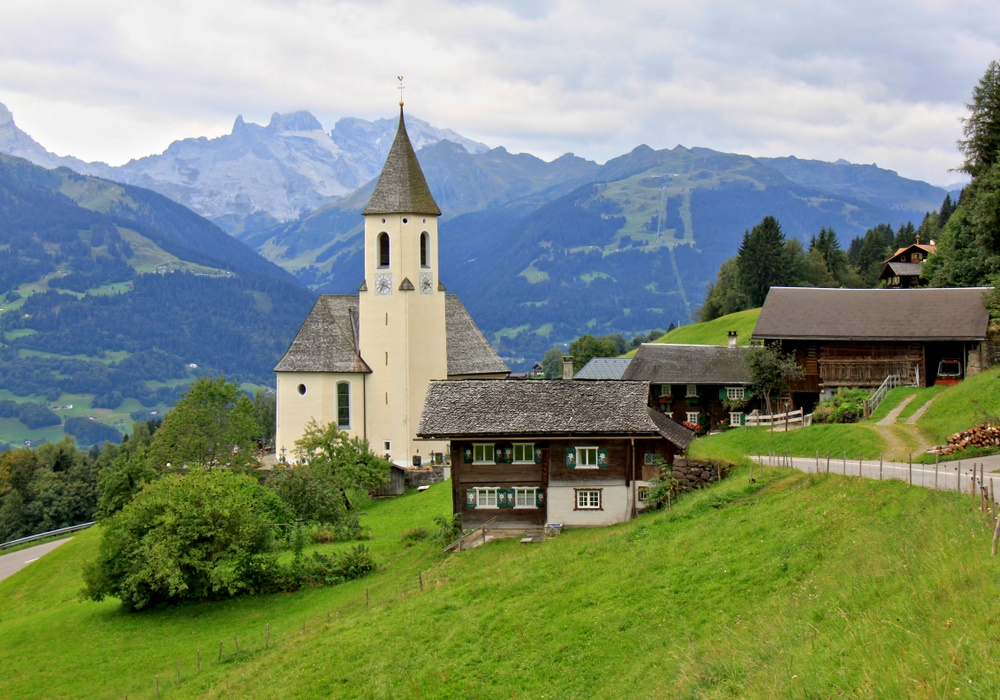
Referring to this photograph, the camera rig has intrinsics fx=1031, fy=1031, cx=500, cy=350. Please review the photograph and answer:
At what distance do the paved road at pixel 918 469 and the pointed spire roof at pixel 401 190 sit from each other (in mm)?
34019

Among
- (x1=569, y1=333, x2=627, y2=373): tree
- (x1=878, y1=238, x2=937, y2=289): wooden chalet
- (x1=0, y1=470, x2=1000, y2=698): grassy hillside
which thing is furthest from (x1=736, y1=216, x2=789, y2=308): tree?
(x1=0, y1=470, x2=1000, y2=698): grassy hillside

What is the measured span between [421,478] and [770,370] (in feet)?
69.6

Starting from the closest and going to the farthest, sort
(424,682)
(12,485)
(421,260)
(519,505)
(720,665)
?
(720,665)
(424,682)
(519,505)
(421,260)
(12,485)

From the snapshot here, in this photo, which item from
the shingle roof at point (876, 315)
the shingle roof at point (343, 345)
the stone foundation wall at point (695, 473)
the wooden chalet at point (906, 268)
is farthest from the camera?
the wooden chalet at point (906, 268)

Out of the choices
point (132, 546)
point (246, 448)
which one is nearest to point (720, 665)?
point (132, 546)

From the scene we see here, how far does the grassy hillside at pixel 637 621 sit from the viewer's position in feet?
52.1

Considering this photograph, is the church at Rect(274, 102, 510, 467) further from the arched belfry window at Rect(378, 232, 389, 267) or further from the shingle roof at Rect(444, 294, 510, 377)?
the shingle roof at Rect(444, 294, 510, 377)

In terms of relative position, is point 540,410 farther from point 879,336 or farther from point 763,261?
point 763,261

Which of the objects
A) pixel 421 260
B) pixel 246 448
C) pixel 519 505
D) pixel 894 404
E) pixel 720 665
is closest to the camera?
pixel 720 665

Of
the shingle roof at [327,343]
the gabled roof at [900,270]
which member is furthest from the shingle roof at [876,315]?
the gabled roof at [900,270]

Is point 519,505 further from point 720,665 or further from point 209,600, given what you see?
point 720,665

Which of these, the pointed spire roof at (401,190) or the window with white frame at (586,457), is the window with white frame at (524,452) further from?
the pointed spire roof at (401,190)

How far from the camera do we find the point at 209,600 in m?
38.0

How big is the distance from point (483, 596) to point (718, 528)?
6.62 metres
